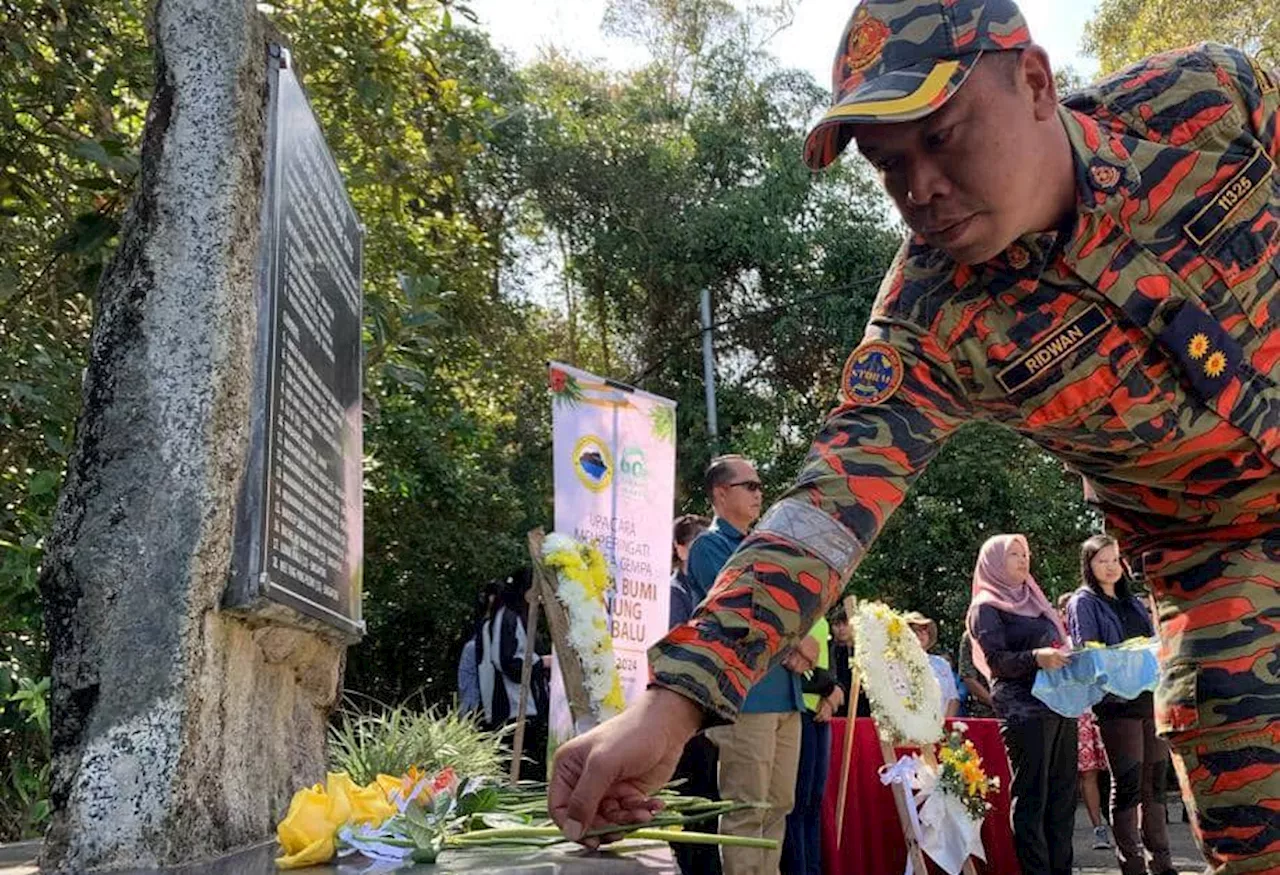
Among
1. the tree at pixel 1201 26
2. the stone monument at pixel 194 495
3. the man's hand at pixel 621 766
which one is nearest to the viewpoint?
the man's hand at pixel 621 766

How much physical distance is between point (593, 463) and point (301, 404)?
13.6 feet

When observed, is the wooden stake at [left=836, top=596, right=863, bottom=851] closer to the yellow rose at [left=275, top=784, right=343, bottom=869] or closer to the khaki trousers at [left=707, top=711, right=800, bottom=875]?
the khaki trousers at [left=707, top=711, right=800, bottom=875]

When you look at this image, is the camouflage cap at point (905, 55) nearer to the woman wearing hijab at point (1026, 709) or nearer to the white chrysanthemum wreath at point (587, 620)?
the white chrysanthemum wreath at point (587, 620)

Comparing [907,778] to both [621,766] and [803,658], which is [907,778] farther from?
[621,766]

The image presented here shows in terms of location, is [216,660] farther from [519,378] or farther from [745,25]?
[745,25]

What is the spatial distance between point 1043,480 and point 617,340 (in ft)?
21.5

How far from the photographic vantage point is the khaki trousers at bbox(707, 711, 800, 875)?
15.4ft

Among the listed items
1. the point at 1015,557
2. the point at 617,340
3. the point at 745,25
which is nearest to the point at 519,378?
the point at 617,340

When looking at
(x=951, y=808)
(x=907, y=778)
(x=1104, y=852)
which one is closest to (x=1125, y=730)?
(x=951, y=808)

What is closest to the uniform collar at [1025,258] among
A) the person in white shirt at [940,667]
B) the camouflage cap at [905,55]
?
the camouflage cap at [905,55]

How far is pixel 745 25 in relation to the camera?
20.6m

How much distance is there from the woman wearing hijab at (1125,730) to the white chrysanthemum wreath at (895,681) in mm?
1007

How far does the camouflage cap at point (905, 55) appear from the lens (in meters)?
1.76

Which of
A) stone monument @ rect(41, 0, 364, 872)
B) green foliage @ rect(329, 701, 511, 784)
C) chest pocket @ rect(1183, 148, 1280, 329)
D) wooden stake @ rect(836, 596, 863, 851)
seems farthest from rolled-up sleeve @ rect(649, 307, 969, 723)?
wooden stake @ rect(836, 596, 863, 851)
